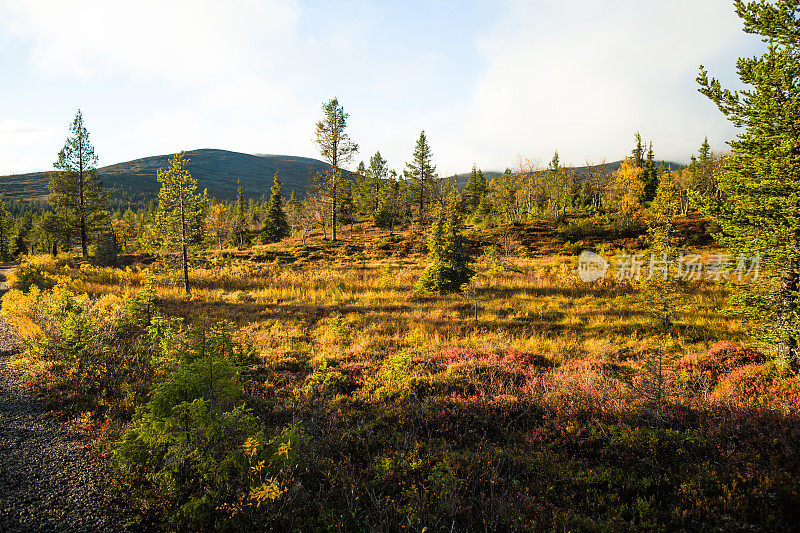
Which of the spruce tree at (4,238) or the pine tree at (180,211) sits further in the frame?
the spruce tree at (4,238)

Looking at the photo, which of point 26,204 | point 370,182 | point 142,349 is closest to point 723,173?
point 142,349

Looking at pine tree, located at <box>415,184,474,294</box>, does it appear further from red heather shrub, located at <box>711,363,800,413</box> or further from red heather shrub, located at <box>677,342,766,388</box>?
red heather shrub, located at <box>711,363,800,413</box>

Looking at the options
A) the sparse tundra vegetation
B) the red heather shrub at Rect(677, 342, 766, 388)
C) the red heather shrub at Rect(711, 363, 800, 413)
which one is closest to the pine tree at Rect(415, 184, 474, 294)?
the sparse tundra vegetation

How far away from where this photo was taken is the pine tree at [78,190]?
29781mm

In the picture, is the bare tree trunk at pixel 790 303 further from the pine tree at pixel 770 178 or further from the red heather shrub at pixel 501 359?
the red heather shrub at pixel 501 359

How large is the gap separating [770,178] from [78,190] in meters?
47.1

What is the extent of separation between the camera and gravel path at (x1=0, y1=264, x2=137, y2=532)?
3.83 meters

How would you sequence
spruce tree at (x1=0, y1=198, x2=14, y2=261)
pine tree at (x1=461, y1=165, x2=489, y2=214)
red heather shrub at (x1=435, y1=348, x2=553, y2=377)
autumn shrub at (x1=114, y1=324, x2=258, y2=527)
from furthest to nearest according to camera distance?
pine tree at (x1=461, y1=165, x2=489, y2=214) < spruce tree at (x1=0, y1=198, x2=14, y2=261) < red heather shrub at (x1=435, y1=348, x2=553, y2=377) < autumn shrub at (x1=114, y1=324, x2=258, y2=527)

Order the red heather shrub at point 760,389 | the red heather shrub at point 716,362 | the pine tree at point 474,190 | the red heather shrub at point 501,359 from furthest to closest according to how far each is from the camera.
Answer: the pine tree at point 474,190, the red heather shrub at point 501,359, the red heather shrub at point 716,362, the red heather shrub at point 760,389

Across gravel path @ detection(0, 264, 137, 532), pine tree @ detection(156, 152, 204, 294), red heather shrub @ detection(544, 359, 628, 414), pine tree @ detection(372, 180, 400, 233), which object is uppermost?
pine tree @ detection(372, 180, 400, 233)

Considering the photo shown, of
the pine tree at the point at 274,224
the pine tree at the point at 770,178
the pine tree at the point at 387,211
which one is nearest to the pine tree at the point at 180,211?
the pine tree at the point at 770,178

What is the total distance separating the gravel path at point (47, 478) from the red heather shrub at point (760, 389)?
10.2m

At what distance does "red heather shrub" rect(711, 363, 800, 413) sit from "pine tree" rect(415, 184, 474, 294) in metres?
10.5

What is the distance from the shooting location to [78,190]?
3097 centimetres
